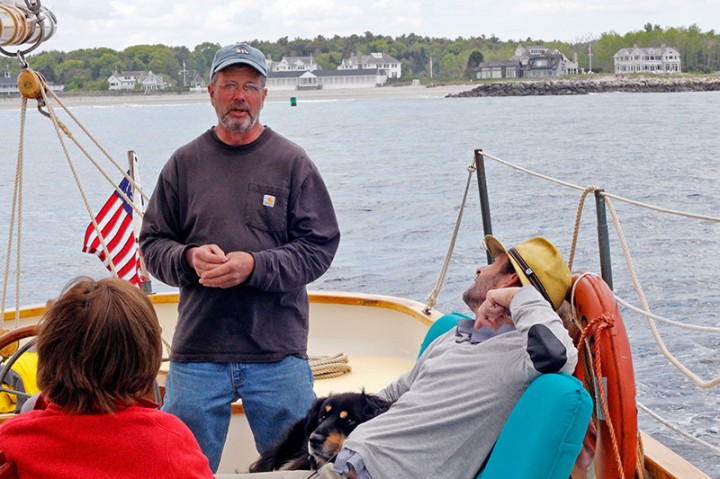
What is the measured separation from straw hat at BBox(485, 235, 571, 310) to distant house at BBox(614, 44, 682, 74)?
112m

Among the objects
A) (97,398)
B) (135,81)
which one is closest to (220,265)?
(97,398)

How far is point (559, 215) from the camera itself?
19.4m

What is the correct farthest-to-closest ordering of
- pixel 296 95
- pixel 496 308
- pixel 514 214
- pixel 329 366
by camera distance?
pixel 296 95 → pixel 514 214 → pixel 329 366 → pixel 496 308

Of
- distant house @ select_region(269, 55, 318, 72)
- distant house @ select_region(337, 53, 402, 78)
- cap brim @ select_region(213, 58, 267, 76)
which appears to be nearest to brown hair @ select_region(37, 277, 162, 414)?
cap brim @ select_region(213, 58, 267, 76)

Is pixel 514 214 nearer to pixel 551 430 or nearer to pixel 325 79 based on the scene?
pixel 551 430

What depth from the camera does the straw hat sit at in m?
2.88

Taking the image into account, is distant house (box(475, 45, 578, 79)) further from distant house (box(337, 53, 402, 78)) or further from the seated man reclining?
the seated man reclining

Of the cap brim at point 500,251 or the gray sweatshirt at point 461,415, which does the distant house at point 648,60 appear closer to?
the cap brim at point 500,251

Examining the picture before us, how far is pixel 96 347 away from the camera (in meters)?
1.75

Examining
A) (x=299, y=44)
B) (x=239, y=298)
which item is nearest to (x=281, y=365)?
(x=239, y=298)

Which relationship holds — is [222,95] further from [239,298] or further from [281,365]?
[281,365]

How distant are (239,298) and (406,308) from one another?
7.17ft

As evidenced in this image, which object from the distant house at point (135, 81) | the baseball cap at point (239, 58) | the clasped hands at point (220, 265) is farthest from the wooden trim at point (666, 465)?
the distant house at point (135, 81)

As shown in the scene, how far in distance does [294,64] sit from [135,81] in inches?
793
